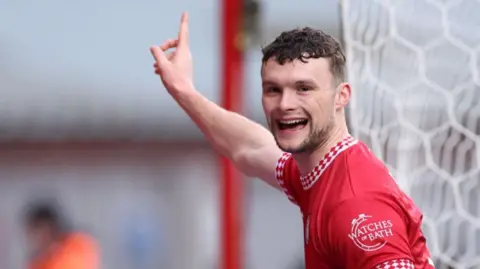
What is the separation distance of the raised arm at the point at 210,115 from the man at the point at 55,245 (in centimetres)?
261

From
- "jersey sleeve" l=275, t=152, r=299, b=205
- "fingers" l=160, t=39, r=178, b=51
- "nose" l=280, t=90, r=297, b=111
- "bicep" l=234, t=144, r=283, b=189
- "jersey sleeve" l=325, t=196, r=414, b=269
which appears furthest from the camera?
"fingers" l=160, t=39, r=178, b=51

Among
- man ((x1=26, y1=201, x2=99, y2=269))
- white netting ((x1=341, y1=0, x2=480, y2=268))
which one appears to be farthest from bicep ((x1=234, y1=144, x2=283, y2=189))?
man ((x1=26, y1=201, x2=99, y2=269))

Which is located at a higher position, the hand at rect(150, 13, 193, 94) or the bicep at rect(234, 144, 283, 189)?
the hand at rect(150, 13, 193, 94)

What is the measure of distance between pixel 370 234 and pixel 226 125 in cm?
77

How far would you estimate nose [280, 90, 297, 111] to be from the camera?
1.99 m

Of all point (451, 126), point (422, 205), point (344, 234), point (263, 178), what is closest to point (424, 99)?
point (451, 126)

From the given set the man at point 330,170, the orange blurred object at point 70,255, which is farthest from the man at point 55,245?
the man at point 330,170

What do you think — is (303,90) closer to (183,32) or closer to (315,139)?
(315,139)

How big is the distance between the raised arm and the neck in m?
0.43

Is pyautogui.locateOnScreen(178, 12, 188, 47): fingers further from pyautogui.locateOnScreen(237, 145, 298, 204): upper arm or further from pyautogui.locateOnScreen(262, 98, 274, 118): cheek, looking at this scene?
pyautogui.locateOnScreen(262, 98, 274, 118): cheek

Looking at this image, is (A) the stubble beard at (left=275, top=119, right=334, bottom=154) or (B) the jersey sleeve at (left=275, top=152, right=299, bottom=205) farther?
(B) the jersey sleeve at (left=275, top=152, right=299, bottom=205)

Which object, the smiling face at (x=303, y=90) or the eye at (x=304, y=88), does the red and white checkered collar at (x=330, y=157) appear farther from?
the eye at (x=304, y=88)

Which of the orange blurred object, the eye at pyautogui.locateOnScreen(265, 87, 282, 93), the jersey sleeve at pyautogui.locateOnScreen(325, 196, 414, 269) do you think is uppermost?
the eye at pyautogui.locateOnScreen(265, 87, 282, 93)

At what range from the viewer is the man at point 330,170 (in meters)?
1.88
